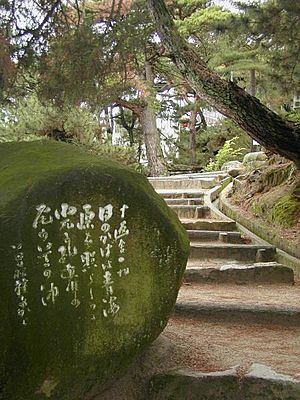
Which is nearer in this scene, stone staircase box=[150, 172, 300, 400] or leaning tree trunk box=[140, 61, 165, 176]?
stone staircase box=[150, 172, 300, 400]

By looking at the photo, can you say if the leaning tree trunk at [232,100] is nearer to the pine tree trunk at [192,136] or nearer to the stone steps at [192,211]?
the stone steps at [192,211]

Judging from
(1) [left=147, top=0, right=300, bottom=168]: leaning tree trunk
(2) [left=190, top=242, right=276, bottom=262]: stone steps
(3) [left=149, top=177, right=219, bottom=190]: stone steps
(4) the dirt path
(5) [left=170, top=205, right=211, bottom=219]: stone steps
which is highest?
(1) [left=147, top=0, right=300, bottom=168]: leaning tree trunk

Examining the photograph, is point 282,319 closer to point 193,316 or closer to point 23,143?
point 193,316

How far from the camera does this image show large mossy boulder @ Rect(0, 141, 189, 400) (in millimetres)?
2342

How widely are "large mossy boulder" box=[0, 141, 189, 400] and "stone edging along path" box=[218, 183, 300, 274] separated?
3.88 meters

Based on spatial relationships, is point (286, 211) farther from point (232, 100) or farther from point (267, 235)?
point (232, 100)

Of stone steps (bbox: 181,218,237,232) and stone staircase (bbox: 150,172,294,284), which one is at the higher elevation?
stone steps (bbox: 181,218,237,232)

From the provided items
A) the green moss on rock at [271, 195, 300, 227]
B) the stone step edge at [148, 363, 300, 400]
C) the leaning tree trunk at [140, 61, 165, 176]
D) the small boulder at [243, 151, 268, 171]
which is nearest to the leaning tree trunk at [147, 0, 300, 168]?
the green moss on rock at [271, 195, 300, 227]

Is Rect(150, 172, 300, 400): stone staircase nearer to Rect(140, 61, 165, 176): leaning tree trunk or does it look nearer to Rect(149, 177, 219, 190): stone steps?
Rect(149, 177, 219, 190): stone steps

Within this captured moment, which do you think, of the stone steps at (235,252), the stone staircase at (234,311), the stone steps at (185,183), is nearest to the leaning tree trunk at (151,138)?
the stone steps at (185,183)

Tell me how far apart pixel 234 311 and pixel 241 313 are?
0.06m

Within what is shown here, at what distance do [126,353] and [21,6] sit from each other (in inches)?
215

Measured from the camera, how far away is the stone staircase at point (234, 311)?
11.0ft

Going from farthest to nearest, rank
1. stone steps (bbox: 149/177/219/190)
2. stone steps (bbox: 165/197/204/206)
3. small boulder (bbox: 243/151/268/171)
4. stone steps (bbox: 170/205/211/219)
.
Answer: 1. stone steps (bbox: 149/177/219/190)
2. small boulder (bbox: 243/151/268/171)
3. stone steps (bbox: 165/197/204/206)
4. stone steps (bbox: 170/205/211/219)
